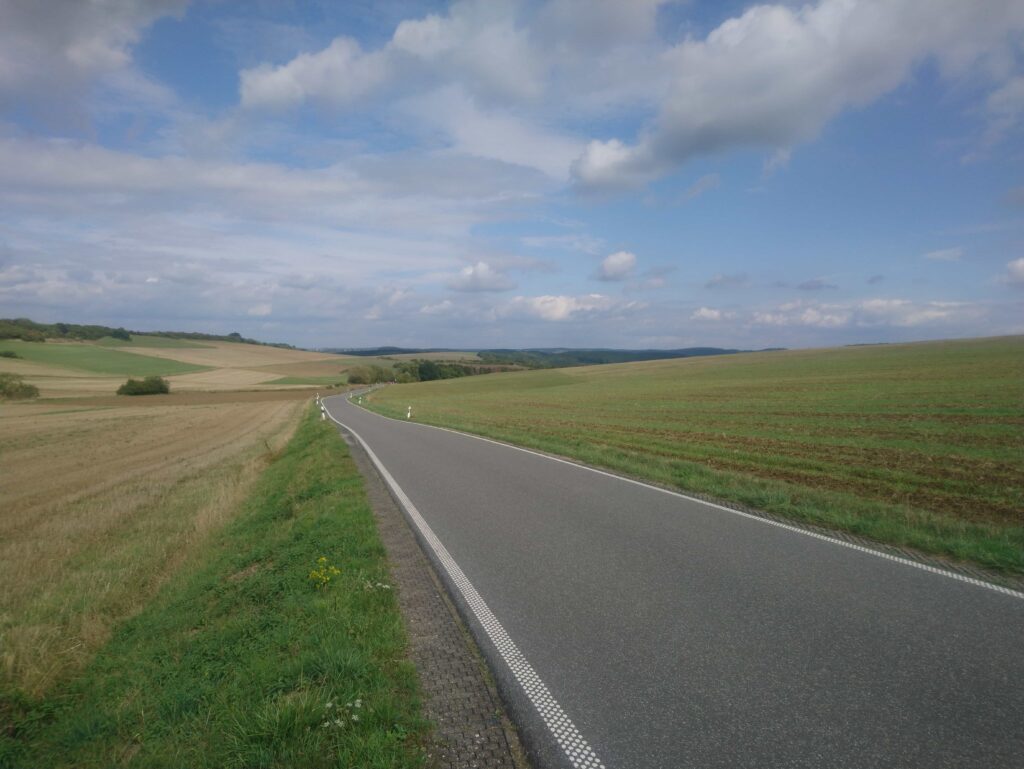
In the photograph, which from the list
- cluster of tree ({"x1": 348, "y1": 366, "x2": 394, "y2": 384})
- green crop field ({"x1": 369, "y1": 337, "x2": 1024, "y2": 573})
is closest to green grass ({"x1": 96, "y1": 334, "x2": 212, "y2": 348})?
cluster of tree ({"x1": 348, "y1": 366, "x2": 394, "y2": 384})

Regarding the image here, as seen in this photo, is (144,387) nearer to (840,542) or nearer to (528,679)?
(528,679)

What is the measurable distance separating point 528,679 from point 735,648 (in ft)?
5.15

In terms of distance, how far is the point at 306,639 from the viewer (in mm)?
4504

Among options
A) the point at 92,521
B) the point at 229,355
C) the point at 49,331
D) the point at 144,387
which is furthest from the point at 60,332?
the point at 92,521

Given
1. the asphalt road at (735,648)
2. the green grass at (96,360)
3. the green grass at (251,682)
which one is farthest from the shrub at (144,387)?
the asphalt road at (735,648)

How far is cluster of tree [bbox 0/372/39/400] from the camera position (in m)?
50.9

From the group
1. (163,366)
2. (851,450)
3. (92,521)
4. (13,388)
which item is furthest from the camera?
(163,366)

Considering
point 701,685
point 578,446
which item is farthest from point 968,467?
point 701,685

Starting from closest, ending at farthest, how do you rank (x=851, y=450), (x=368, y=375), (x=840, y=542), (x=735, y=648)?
(x=735, y=648)
(x=840, y=542)
(x=851, y=450)
(x=368, y=375)

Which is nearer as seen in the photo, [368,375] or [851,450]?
[851,450]

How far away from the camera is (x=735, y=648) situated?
403 cm

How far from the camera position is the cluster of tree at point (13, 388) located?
5094 cm

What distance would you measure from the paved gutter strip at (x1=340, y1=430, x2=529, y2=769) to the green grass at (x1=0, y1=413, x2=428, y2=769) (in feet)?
0.46

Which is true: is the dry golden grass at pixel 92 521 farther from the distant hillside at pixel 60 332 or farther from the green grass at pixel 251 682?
the distant hillside at pixel 60 332
